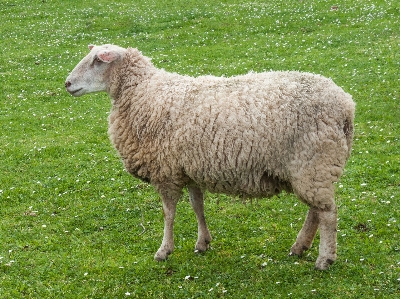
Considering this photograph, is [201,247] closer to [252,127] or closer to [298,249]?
[298,249]

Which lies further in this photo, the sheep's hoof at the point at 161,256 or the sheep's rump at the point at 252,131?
the sheep's hoof at the point at 161,256

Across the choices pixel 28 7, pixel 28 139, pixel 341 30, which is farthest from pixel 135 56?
pixel 28 7

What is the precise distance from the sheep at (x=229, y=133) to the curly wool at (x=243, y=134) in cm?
1

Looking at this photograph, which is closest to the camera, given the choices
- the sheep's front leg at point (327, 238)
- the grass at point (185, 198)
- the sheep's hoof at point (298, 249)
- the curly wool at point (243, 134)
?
the curly wool at point (243, 134)

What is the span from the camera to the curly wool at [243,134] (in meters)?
6.38

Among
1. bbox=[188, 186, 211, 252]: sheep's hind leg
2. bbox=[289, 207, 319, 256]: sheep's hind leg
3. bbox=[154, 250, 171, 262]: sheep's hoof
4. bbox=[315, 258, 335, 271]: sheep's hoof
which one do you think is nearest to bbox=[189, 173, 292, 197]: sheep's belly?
bbox=[289, 207, 319, 256]: sheep's hind leg

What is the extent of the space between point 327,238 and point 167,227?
7.01 feet

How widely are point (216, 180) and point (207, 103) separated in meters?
0.97

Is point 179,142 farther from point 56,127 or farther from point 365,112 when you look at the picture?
point 56,127

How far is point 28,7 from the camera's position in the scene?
26266 millimetres

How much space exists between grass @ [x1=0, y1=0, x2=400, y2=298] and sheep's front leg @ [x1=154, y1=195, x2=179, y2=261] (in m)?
0.12

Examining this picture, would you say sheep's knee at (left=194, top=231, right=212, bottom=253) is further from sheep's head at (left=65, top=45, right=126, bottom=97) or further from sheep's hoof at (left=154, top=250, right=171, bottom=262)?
sheep's head at (left=65, top=45, right=126, bottom=97)

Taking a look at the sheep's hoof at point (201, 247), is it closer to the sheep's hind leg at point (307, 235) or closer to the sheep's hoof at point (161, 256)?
the sheep's hoof at point (161, 256)

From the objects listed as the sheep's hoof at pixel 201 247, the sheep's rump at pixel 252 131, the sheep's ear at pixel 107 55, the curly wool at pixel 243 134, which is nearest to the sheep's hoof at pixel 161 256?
the sheep's hoof at pixel 201 247
